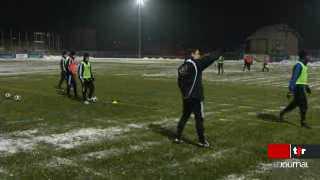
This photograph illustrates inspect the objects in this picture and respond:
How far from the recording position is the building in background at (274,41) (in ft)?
257

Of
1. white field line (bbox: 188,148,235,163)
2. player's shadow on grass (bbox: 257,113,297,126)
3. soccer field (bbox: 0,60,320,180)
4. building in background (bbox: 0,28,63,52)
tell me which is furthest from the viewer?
building in background (bbox: 0,28,63,52)

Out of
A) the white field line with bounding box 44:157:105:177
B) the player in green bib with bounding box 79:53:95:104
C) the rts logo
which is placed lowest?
the white field line with bounding box 44:157:105:177

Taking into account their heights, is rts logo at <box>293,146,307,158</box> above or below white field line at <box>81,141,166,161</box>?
above

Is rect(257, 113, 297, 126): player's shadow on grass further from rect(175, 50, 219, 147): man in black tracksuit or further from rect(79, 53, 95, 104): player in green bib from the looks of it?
rect(79, 53, 95, 104): player in green bib

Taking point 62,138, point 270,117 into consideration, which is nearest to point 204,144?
point 62,138

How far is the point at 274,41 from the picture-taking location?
78438 mm

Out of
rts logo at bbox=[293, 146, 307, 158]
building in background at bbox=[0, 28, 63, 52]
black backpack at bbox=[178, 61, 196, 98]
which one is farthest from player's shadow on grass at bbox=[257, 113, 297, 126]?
building in background at bbox=[0, 28, 63, 52]

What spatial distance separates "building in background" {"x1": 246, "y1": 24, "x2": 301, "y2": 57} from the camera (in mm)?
78306

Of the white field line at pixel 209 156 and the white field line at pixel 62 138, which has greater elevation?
the white field line at pixel 62 138

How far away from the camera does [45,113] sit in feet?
43.4

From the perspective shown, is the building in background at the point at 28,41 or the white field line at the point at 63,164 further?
the building in background at the point at 28,41

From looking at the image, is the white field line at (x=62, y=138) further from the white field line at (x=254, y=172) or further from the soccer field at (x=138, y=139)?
the white field line at (x=254, y=172)

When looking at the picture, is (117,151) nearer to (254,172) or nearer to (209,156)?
(209,156)

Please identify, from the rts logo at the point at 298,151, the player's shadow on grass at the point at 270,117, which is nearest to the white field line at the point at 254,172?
the rts logo at the point at 298,151
